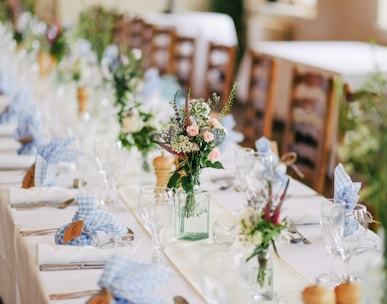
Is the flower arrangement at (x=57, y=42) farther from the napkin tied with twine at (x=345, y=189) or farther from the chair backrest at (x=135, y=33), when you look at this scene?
the napkin tied with twine at (x=345, y=189)

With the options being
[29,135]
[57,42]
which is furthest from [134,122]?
[57,42]

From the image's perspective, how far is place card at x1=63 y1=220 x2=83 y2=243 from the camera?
196 centimetres

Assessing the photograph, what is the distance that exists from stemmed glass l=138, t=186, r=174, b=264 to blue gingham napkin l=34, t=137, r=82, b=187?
2.35ft

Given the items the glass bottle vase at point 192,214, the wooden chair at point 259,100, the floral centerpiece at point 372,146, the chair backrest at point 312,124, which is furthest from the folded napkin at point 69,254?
the wooden chair at point 259,100

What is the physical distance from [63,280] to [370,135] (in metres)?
0.86

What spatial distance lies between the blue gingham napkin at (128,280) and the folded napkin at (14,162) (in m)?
1.38

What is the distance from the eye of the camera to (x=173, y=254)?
1.99 meters

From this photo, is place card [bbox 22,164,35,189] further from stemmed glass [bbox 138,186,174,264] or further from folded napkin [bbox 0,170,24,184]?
stemmed glass [bbox 138,186,174,264]

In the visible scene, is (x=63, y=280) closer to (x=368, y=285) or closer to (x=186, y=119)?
(x=186, y=119)

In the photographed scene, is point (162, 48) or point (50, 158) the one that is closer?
point (50, 158)

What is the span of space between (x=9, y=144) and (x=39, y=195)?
2.84ft

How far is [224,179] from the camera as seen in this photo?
9.00ft

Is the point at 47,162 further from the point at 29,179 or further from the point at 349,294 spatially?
the point at 349,294

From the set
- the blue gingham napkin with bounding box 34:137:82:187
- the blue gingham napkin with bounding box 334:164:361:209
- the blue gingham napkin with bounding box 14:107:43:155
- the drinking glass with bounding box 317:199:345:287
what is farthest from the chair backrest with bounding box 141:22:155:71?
Answer: the drinking glass with bounding box 317:199:345:287
